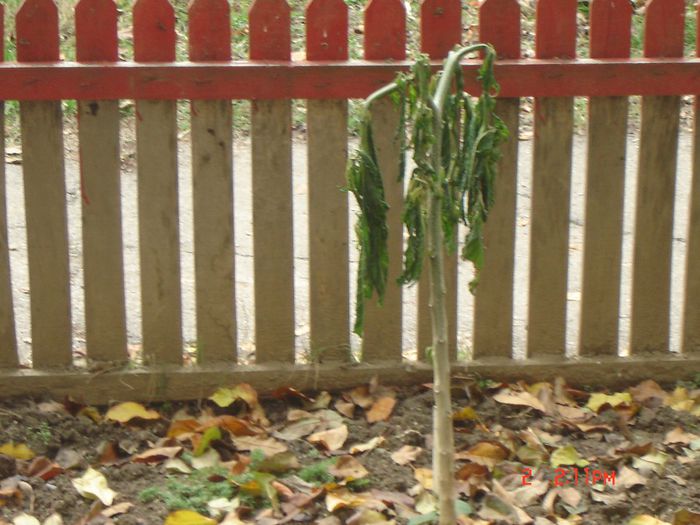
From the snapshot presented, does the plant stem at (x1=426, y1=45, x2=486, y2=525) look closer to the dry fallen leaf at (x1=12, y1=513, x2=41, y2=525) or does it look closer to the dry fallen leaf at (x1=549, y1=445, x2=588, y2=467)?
the dry fallen leaf at (x1=549, y1=445, x2=588, y2=467)

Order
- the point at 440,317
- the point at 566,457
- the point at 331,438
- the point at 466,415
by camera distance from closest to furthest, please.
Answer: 1. the point at 440,317
2. the point at 566,457
3. the point at 331,438
4. the point at 466,415

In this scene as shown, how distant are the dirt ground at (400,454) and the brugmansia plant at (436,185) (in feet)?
1.33

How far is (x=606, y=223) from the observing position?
13.5 ft

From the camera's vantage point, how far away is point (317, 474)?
353 cm

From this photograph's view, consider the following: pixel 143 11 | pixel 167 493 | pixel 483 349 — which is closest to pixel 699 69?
pixel 483 349

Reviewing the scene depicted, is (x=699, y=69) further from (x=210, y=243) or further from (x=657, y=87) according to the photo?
(x=210, y=243)

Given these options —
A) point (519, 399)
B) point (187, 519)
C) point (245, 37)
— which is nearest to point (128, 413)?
point (187, 519)

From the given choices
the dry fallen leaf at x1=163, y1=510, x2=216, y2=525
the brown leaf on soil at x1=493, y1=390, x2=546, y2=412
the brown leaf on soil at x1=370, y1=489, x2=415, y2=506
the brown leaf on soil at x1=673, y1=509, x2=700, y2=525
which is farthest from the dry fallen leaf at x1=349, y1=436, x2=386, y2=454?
the brown leaf on soil at x1=673, y1=509, x2=700, y2=525

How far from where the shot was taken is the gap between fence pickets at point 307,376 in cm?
405

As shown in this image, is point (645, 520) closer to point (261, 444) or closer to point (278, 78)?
point (261, 444)

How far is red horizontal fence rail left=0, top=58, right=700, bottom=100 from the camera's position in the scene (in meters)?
3.81

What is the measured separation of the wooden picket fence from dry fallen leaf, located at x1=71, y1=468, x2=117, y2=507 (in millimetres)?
548

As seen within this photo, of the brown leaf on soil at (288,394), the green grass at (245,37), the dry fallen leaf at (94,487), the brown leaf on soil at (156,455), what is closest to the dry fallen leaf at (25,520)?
the dry fallen leaf at (94,487)
